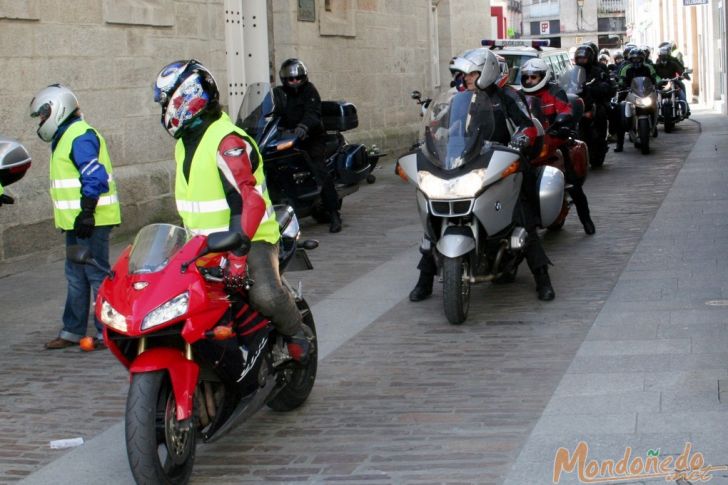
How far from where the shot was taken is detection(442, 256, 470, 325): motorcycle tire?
7.99 meters

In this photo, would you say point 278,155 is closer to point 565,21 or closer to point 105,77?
point 105,77

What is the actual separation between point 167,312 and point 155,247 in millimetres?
375

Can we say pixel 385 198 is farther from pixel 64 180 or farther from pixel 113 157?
pixel 64 180

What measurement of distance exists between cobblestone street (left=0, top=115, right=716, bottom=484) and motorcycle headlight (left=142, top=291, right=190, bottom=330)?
89cm

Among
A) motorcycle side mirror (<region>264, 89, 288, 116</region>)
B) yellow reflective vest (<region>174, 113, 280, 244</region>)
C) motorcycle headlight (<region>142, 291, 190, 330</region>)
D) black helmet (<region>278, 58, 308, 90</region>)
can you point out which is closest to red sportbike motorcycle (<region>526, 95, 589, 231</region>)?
black helmet (<region>278, 58, 308, 90</region>)

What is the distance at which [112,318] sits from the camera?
16.1ft

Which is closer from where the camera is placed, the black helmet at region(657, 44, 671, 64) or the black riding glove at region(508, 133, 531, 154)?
the black riding glove at region(508, 133, 531, 154)

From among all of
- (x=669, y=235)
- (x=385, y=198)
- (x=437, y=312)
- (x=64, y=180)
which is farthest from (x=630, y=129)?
(x=64, y=180)

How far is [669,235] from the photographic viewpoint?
11.4 m

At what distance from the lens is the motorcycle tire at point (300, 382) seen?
20.3ft

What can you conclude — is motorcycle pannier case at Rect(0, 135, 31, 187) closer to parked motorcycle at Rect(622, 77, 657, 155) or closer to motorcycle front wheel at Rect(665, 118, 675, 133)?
parked motorcycle at Rect(622, 77, 657, 155)

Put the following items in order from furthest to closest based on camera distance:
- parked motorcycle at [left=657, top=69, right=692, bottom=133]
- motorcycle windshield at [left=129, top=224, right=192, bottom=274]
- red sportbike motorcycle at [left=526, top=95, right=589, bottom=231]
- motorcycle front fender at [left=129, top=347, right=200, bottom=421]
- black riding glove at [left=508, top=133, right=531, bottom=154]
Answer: parked motorcycle at [left=657, top=69, right=692, bottom=133] → red sportbike motorcycle at [left=526, top=95, right=589, bottom=231] → black riding glove at [left=508, top=133, right=531, bottom=154] → motorcycle windshield at [left=129, top=224, right=192, bottom=274] → motorcycle front fender at [left=129, top=347, right=200, bottom=421]

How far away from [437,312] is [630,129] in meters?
12.3

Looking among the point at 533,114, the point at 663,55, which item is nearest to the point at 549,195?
the point at 533,114
